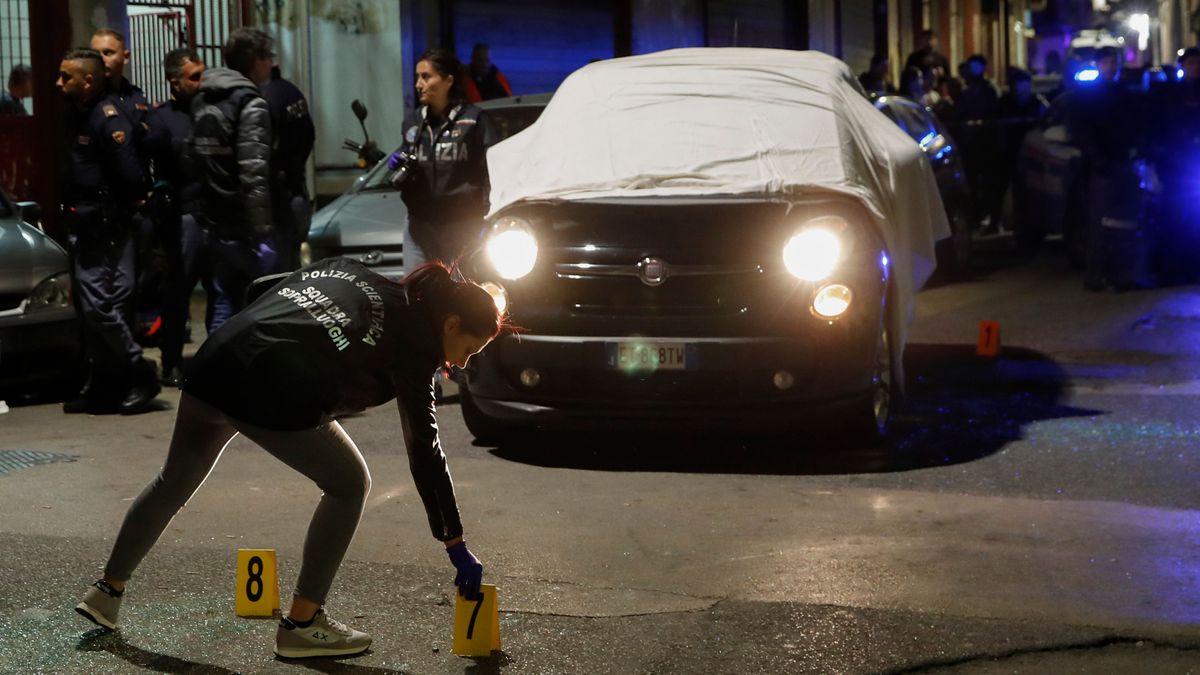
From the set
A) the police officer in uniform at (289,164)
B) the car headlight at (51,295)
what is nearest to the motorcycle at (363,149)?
the police officer in uniform at (289,164)

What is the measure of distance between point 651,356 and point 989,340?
3.95 m

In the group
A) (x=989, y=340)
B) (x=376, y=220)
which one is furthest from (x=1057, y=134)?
(x=376, y=220)

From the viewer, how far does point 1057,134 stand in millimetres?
16266

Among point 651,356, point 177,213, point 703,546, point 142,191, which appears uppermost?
point 142,191

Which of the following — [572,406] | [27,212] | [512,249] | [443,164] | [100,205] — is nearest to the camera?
[572,406]

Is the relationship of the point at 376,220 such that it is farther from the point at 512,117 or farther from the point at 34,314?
the point at 34,314

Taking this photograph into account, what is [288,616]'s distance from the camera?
196 inches

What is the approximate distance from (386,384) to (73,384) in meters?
5.85

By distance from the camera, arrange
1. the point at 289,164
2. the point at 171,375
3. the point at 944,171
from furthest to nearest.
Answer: the point at 944,171
the point at 171,375
the point at 289,164

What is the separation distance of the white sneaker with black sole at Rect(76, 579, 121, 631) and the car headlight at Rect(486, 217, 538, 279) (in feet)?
9.74

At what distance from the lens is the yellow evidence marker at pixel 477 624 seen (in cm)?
486

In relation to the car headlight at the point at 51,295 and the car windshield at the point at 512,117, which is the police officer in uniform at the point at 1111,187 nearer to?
the car windshield at the point at 512,117

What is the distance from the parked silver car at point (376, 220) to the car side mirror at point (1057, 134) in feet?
20.0

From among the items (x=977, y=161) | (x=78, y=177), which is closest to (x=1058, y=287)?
(x=977, y=161)
